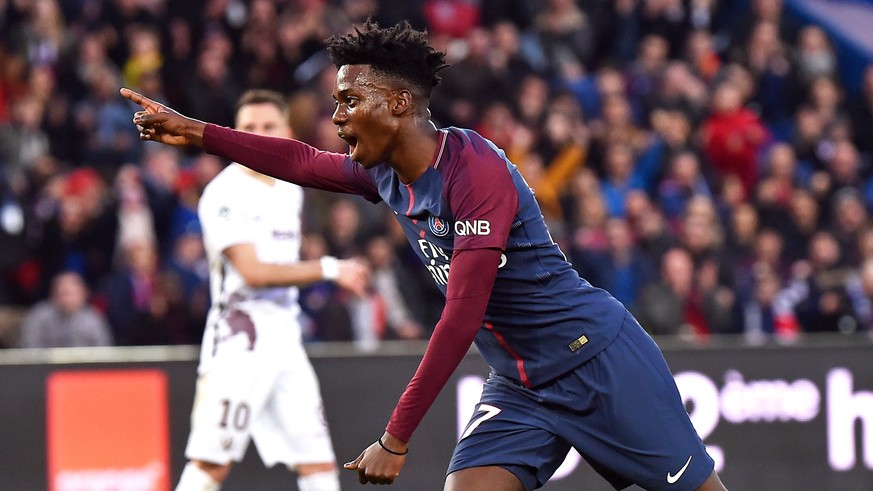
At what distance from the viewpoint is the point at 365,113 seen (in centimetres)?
429

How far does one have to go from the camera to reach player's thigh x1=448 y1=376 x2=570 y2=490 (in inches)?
179

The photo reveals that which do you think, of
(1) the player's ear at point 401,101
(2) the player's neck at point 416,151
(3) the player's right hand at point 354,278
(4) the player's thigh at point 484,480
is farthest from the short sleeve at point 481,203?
(3) the player's right hand at point 354,278

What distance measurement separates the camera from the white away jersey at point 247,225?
6.77 m

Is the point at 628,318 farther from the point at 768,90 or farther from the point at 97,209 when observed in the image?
the point at 768,90

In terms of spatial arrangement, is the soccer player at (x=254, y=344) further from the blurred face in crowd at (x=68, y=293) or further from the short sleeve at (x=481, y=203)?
the blurred face in crowd at (x=68, y=293)

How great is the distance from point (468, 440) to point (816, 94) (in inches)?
423

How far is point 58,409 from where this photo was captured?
7.84m

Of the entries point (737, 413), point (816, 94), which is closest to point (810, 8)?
point (816, 94)

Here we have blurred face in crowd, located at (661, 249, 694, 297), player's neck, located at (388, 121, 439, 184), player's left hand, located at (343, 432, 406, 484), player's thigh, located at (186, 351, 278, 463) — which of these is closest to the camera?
player's left hand, located at (343, 432, 406, 484)

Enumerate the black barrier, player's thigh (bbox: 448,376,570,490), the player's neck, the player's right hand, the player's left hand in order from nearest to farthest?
the player's left hand → the player's neck → player's thigh (bbox: 448,376,570,490) → the player's right hand → the black barrier

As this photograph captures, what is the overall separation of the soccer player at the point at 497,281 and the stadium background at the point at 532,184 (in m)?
3.59

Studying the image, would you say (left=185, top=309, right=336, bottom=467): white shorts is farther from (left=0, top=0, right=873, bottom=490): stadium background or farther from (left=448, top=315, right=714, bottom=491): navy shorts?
(left=448, top=315, right=714, bottom=491): navy shorts

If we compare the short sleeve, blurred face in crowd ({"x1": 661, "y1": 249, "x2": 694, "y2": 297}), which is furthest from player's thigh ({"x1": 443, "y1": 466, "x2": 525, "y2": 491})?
blurred face in crowd ({"x1": 661, "y1": 249, "x2": 694, "y2": 297})

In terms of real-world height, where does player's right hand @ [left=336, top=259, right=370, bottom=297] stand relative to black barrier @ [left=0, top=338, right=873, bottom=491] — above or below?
Result: above
